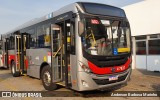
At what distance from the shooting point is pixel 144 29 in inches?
659

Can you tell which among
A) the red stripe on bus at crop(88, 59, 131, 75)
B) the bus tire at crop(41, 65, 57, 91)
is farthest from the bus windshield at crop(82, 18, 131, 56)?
the bus tire at crop(41, 65, 57, 91)

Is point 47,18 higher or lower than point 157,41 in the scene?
higher

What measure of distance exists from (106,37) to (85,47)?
3.02 ft

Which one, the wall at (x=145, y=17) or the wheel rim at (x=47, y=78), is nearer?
the wheel rim at (x=47, y=78)

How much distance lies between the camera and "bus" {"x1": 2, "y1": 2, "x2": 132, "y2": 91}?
753 centimetres

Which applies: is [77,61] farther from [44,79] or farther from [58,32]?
[44,79]

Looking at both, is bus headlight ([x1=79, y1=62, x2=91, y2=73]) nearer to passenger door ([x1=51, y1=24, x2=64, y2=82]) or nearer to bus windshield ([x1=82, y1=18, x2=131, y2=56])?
bus windshield ([x1=82, y1=18, x2=131, y2=56])

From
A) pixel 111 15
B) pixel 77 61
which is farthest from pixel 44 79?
pixel 111 15

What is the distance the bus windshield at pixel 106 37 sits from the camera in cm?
761

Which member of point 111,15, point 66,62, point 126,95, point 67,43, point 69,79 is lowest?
point 126,95

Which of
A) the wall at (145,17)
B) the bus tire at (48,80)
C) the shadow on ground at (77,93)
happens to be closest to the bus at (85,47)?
the bus tire at (48,80)

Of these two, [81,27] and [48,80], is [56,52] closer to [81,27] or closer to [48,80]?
[48,80]

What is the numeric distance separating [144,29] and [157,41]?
4.34ft

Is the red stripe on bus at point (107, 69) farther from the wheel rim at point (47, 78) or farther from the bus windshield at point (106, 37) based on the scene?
the wheel rim at point (47, 78)
